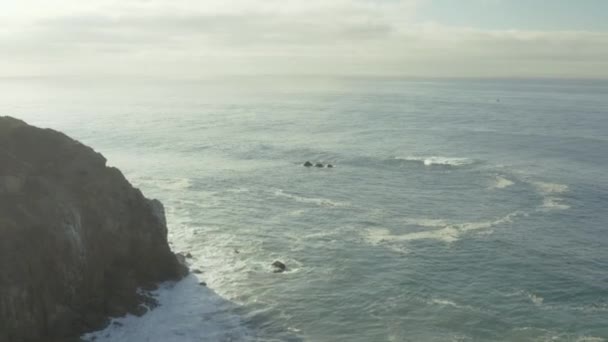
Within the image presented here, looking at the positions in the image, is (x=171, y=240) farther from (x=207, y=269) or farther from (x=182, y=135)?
(x=182, y=135)

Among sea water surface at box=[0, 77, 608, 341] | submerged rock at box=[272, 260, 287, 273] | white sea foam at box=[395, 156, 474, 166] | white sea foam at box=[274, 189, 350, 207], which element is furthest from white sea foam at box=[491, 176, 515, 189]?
submerged rock at box=[272, 260, 287, 273]

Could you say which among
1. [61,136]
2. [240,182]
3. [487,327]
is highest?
[61,136]

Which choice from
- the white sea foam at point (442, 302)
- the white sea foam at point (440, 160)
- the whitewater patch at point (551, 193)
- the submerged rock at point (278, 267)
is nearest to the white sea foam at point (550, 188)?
the whitewater patch at point (551, 193)

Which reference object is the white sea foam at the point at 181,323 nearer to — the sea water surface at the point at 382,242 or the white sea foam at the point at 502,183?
the sea water surface at the point at 382,242

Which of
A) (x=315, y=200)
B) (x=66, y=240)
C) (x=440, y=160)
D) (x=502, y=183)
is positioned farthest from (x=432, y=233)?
(x=440, y=160)

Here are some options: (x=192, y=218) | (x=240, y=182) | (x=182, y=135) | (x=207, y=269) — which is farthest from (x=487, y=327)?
(x=182, y=135)

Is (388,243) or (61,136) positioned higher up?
(61,136)
